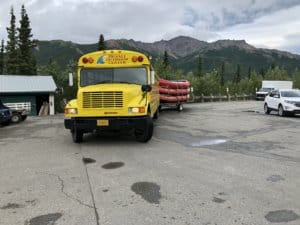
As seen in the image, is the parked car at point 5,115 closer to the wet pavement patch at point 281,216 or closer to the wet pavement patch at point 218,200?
the wet pavement patch at point 218,200

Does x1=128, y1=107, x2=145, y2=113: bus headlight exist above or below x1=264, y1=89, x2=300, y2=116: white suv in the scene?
above

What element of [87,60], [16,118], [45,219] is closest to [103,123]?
[87,60]

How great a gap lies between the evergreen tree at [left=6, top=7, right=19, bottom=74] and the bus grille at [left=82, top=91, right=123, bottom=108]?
178ft

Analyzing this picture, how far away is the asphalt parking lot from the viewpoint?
552 cm

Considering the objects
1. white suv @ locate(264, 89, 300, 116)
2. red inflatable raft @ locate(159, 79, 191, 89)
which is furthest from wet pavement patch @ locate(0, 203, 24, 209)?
white suv @ locate(264, 89, 300, 116)

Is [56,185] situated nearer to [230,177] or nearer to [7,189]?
[7,189]

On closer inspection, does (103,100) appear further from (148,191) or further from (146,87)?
(148,191)

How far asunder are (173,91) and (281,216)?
20.8 metres

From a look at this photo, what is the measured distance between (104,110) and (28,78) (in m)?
31.0

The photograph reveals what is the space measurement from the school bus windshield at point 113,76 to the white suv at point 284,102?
12753 mm

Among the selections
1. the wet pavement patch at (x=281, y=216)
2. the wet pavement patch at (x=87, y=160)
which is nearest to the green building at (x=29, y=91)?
the wet pavement patch at (x=87, y=160)

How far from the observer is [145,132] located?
11648 mm

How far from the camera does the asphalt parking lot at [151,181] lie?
18.1ft

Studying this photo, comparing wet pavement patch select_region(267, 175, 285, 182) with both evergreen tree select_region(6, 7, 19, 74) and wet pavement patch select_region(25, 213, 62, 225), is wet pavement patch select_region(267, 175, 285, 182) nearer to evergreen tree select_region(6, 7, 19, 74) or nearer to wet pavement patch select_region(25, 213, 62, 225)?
wet pavement patch select_region(25, 213, 62, 225)
